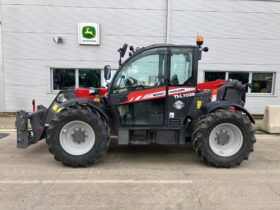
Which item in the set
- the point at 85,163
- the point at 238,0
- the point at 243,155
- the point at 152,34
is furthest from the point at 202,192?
the point at 238,0

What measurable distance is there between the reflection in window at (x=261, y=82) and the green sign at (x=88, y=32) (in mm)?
6881

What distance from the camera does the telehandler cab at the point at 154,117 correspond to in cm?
483

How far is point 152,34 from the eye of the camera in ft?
33.0

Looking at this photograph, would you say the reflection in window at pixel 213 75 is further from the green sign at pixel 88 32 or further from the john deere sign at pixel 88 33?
the green sign at pixel 88 32

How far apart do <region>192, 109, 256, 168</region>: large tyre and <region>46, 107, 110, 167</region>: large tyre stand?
1805 millimetres

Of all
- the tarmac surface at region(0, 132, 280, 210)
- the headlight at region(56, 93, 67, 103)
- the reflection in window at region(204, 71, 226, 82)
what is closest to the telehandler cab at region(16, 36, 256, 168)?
the tarmac surface at region(0, 132, 280, 210)

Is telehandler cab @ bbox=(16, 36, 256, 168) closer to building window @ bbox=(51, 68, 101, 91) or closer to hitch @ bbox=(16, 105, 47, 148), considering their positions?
hitch @ bbox=(16, 105, 47, 148)

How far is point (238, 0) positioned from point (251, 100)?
4130 millimetres

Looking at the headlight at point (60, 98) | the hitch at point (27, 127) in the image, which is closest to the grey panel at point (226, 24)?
the headlight at point (60, 98)

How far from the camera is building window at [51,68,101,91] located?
10.2 m

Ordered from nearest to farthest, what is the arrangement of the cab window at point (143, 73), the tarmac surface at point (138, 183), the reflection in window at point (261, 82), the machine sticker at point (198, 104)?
the tarmac surface at point (138, 183), the cab window at point (143, 73), the machine sticker at point (198, 104), the reflection in window at point (261, 82)

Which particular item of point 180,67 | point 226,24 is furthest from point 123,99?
point 226,24

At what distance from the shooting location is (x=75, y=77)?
33.4 ft

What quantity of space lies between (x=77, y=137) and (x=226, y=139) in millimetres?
2955
